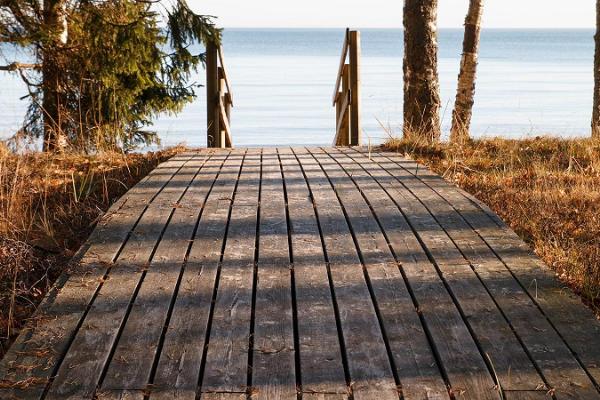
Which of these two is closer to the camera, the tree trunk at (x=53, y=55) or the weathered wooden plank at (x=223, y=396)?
the weathered wooden plank at (x=223, y=396)

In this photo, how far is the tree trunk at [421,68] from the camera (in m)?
10.6

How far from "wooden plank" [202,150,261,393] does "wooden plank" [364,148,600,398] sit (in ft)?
3.88

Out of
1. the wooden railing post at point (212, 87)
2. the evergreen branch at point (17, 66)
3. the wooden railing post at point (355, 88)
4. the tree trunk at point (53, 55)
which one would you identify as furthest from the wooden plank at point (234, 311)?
the evergreen branch at point (17, 66)

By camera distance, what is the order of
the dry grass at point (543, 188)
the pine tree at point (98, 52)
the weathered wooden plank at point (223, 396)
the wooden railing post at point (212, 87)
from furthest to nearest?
the pine tree at point (98, 52) → the wooden railing post at point (212, 87) → the dry grass at point (543, 188) → the weathered wooden plank at point (223, 396)

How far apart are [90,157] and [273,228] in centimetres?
407

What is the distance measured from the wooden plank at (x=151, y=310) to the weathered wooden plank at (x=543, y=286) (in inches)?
68.9

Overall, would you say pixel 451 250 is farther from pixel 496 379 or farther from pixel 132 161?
pixel 132 161

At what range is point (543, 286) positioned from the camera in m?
4.29

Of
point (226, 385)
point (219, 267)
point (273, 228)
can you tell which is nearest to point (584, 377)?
point (226, 385)

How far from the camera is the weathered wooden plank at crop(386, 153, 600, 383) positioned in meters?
3.61

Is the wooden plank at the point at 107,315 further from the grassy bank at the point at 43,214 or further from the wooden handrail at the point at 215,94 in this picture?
the wooden handrail at the point at 215,94

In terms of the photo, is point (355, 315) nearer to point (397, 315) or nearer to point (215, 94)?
point (397, 315)

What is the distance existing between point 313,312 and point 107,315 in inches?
37.0

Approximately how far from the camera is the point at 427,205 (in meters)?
6.06
